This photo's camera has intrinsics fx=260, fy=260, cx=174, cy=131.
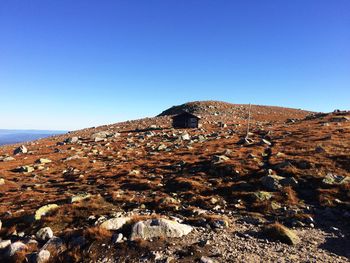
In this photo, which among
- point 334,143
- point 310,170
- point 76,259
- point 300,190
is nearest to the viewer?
point 76,259

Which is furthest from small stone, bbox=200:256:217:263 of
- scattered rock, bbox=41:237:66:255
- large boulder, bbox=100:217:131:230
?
scattered rock, bbox=41:237:66:255

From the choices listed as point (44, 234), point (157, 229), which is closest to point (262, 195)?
point (157, 229)

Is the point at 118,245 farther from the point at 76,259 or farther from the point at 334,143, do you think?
the point at 334,143

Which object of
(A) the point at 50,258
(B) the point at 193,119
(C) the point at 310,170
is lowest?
(A) the point at 50,258

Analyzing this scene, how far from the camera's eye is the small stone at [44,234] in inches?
438

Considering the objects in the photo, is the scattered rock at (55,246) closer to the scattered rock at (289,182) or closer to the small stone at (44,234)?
the small stone at (44,234)

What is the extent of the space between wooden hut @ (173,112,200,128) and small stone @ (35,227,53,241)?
51099 mm

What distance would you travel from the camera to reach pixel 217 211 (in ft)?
45.8

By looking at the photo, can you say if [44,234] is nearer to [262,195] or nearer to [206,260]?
[206,260]

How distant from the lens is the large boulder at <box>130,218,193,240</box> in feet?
34.2

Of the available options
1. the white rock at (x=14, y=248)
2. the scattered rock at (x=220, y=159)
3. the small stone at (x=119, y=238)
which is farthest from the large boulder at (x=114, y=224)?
the scattered rock at (x=220, y=159)

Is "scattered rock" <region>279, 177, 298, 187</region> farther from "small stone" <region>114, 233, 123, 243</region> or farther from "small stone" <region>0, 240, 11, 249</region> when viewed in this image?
"small stone" <region>0, 240, 11, 249</region>

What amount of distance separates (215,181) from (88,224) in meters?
9.77

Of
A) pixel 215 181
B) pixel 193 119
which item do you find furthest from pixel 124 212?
pixel 193 119
